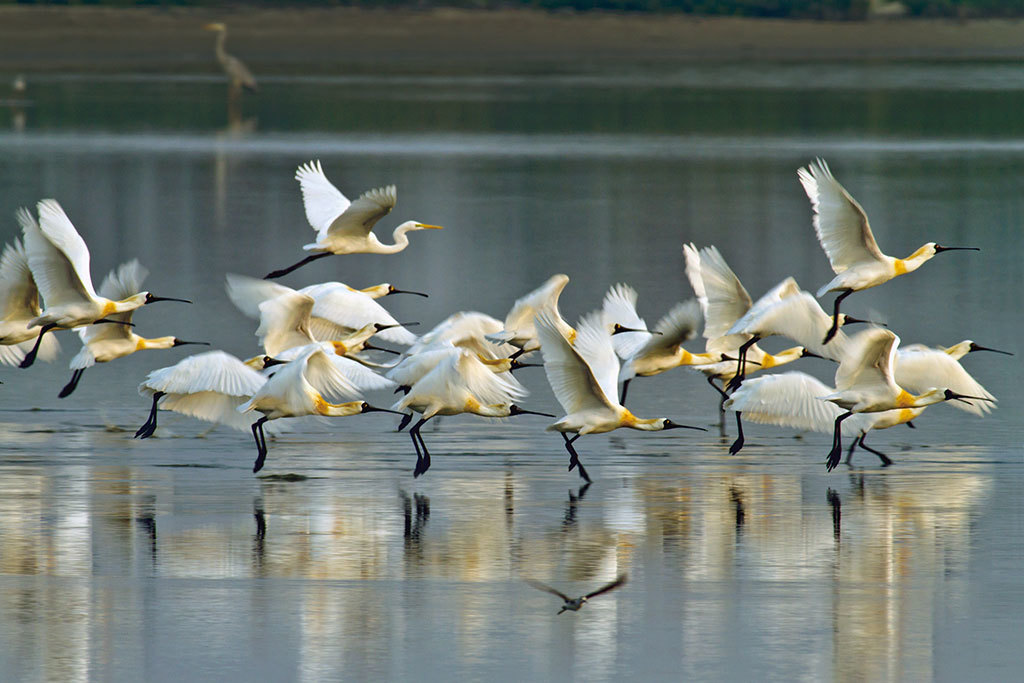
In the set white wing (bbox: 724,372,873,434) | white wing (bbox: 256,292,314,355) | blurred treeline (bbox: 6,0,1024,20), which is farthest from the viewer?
blurred treeline (bbox: 6,0,1024,20)

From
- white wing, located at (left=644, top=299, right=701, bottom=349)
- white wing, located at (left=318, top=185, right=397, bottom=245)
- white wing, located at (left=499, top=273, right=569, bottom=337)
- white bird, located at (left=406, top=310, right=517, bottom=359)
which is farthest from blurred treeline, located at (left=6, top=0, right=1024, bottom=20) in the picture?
white wing, located at (left=644, top=299, right=701, bottom=349)

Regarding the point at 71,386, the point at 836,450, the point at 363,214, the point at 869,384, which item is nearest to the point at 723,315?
the point at 869,384

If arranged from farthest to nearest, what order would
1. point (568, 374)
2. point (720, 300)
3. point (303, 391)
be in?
point (720, 300), point (303, 391), point (568, 374)

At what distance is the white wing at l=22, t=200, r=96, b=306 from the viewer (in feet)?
43.0

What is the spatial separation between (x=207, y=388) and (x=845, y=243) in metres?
4.54

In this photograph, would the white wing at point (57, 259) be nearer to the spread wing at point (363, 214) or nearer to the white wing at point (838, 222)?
the spread wing at point (363, 214)

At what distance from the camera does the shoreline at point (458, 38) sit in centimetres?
7244

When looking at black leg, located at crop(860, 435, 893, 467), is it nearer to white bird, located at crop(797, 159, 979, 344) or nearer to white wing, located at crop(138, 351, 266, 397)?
white bird, located at crop(797, 159, 979, 344)

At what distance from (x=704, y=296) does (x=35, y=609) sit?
22.1 feet

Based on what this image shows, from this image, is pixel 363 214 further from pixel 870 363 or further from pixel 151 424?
pixel 870 363

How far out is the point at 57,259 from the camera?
1330 centimetres

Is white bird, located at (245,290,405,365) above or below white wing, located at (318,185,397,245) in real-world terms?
below

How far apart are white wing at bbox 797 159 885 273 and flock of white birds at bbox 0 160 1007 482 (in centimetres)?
1

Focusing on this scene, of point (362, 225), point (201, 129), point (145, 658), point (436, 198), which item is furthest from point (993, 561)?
point (201, 129)
